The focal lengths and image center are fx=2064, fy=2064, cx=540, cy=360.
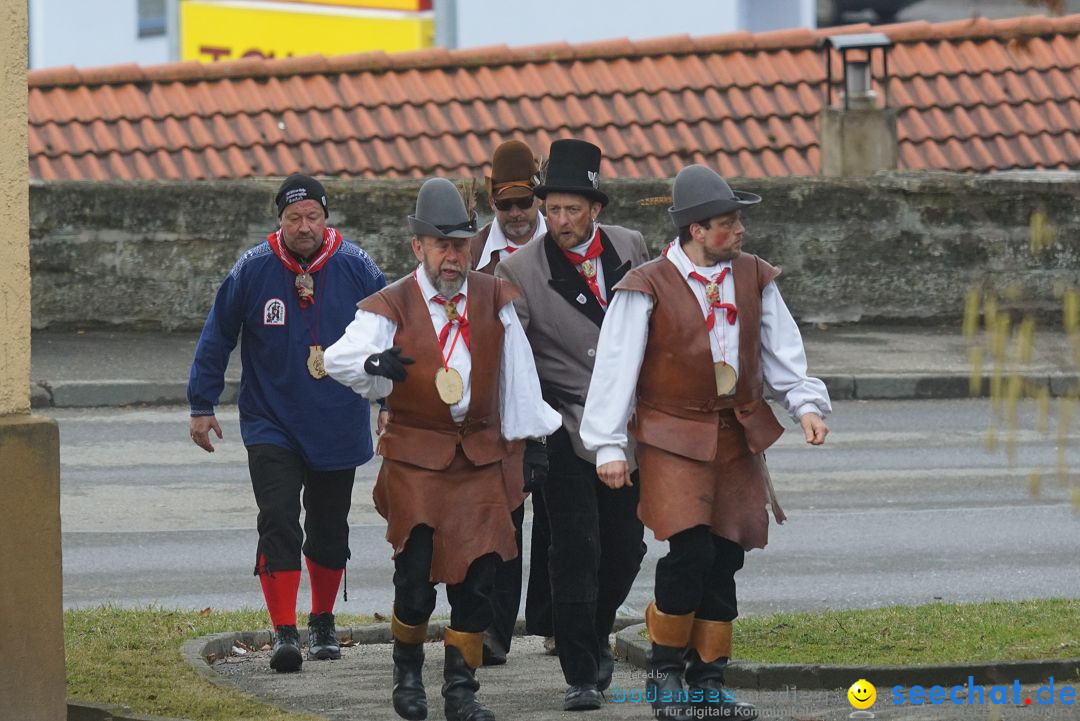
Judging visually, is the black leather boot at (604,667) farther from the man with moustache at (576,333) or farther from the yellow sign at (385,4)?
the yellow sign at (385,4)

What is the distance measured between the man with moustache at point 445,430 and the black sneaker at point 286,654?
93 cm

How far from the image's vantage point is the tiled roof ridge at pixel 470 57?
70.7ft

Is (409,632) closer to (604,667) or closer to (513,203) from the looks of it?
(604,667)

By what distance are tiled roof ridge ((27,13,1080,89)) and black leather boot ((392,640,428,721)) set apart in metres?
15.0

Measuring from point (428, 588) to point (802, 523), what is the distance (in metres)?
4.94

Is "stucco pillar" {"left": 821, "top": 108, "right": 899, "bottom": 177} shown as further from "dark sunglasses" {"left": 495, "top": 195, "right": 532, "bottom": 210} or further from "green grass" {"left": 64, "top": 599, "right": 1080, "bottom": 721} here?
"dark sunglasses" {"left": 495, "top": 195, "right": 532, "bottom": 210}

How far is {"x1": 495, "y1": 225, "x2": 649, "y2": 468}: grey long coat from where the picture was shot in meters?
7.61

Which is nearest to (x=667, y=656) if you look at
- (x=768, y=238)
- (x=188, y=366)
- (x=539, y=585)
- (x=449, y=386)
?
(x=449, y=386)

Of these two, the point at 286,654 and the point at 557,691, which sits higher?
the point at 286,654

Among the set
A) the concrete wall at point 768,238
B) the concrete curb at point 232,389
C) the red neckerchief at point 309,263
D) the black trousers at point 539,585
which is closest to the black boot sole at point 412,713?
the black trousers at point 539,585

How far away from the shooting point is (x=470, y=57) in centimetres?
2214

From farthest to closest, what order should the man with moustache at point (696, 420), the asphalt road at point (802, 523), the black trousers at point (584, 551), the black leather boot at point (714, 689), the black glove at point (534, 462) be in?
the asphalt road at point (802, 523) → the black trousers at point (584, 551) → the black glove at point (534, 462) → the man with moustache at point (696, 420) → the black leather boot at point (714, 689)

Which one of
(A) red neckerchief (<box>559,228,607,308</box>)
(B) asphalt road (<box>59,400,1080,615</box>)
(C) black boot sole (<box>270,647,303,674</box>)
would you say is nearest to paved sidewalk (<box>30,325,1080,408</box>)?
(B) asphalt road (<box>59,400,1080,615</box>)

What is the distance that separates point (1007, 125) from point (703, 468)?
1630 centimetres
